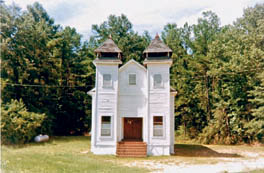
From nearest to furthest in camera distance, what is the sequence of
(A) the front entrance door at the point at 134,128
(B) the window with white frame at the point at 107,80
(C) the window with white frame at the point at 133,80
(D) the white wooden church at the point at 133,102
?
(D) the white wooden church at the point at 133,102, (B) the window with white frame at the point at 107,80, (C) the window with white frame at the point at 133,80, (A) the front entrance door at the point at 134,128

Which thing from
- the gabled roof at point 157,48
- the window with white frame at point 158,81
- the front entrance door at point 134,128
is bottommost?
the front entrance door at point 134,128

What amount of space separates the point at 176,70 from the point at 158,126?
13460 mm

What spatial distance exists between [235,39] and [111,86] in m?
16.2

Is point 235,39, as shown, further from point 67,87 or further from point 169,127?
point 67,87

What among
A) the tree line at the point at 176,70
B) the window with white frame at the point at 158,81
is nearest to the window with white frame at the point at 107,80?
the window with white frame at the point at 158,81

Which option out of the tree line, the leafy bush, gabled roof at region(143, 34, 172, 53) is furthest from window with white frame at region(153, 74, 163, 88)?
the leafy bush

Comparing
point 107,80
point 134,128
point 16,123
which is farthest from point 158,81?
point 16,123

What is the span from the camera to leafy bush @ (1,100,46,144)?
17.3m

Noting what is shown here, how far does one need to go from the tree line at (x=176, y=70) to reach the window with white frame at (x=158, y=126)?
32.8 feet

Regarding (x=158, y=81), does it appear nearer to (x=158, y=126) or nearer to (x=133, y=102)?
(x=133, y=102)

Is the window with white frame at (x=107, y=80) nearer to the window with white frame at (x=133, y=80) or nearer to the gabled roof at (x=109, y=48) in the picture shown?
the window with white frame at (x=133, y=80)

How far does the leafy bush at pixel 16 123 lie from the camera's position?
56.7 ft

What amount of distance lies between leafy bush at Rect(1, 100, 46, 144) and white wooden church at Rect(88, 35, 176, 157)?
712 cm

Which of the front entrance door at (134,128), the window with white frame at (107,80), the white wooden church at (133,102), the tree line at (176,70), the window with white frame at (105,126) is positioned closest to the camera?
the white wooden church at (133,102)
